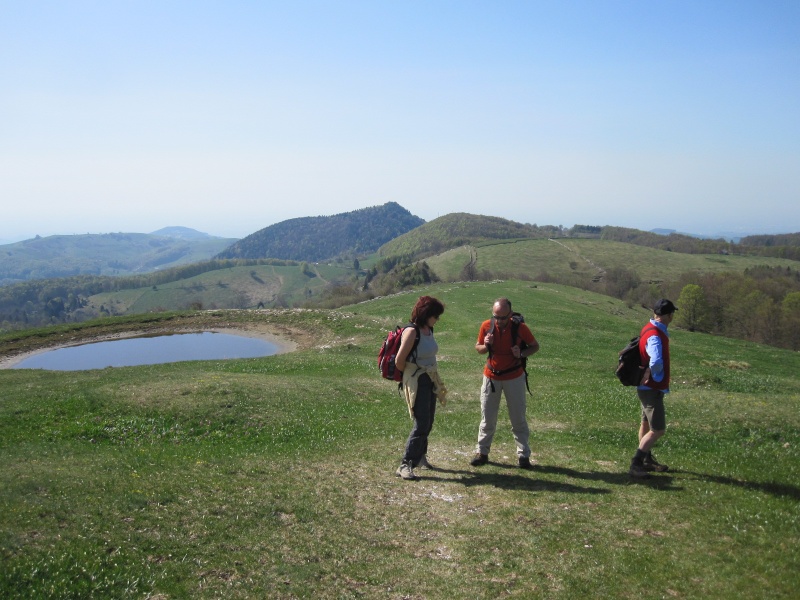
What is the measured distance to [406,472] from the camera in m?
10.4

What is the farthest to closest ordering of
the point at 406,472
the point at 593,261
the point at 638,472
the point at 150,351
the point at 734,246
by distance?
the point at 734,246, the point at 593,261, the point at 150,351, the point at 406,472, the point at 638,472

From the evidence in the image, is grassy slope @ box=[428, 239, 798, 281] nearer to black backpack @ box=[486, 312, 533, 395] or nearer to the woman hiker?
black backpack @ box=[486, 312, 533, 395]

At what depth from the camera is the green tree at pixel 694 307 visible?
3036 inches

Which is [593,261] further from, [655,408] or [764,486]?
[764,486]

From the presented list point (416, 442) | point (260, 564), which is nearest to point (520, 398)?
point (416, 442)

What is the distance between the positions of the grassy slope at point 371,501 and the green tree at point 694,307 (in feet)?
221

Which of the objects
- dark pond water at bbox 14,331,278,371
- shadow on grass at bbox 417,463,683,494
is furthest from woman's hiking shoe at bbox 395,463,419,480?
dark pond water at bbox 14,331,278,371

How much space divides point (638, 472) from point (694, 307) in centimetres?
7932

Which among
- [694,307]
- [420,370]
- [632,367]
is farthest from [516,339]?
[694,307]

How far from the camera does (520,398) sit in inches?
411

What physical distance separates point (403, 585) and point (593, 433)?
9344mm

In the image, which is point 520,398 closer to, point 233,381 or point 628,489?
point 628,489

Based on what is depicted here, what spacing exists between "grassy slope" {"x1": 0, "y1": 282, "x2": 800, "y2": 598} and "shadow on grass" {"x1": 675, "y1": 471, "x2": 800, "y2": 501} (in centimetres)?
5

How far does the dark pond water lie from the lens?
3628 cm
